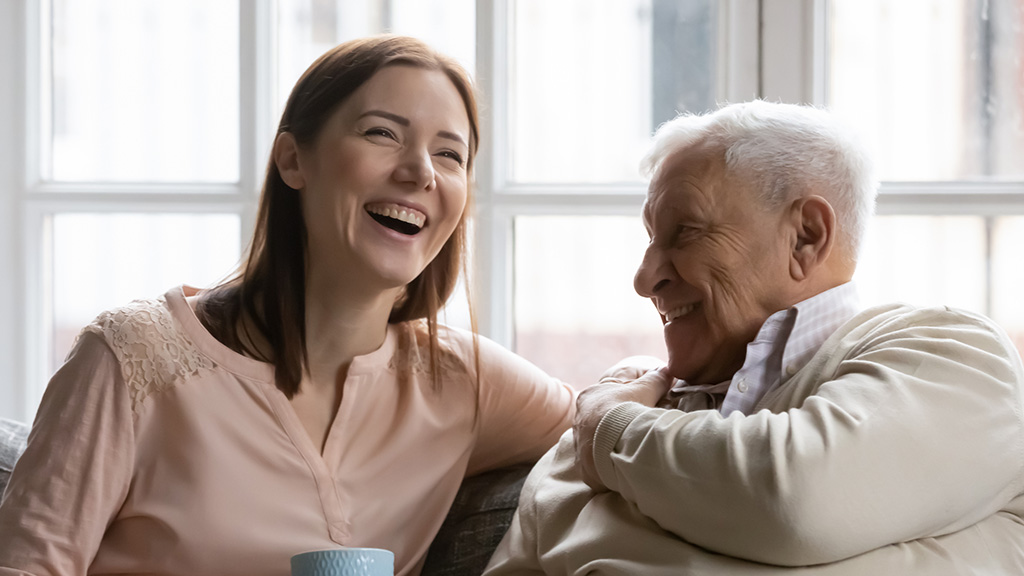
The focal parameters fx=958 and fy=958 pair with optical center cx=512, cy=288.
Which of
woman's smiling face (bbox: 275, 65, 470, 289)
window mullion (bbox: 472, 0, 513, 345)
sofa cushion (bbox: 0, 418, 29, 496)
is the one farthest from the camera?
window mullion (bbox: 472, 0, 513, 345)

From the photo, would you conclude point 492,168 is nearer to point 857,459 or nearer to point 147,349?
point 147,349

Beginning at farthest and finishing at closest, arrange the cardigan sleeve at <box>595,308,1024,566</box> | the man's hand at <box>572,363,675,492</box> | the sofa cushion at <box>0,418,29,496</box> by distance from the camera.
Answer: the sofa cushion at <box>0,418,29,496</box> < the man's hand at <box>572,363,675,492</box> < the cardigan sleeve at <box>595,308,1024,566</box>

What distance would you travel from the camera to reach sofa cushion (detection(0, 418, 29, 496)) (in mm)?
1793

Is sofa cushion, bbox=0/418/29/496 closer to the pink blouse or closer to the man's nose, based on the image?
the pink blouse

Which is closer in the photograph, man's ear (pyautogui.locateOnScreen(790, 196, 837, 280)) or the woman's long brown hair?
man's ear (pyautogui.locateOnScreen(790, 196, 837, 280))

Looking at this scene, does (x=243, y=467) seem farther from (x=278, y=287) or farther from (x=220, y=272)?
(x=220, y=272)

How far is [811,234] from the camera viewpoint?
1492 millimetres

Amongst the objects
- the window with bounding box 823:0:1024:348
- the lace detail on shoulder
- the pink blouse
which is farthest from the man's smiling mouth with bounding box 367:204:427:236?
the window with bounding box 823:0:1024:348

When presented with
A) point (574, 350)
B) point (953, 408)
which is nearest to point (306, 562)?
point (953, 408)

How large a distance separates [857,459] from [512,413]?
835mm

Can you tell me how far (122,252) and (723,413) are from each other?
195 centimetres

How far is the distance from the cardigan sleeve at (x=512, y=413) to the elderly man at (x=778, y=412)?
6.3 inches

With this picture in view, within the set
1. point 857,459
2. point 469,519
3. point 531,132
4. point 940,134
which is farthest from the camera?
point 531,132

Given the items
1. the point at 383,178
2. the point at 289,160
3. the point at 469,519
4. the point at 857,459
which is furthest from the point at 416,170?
the point at 857,459
